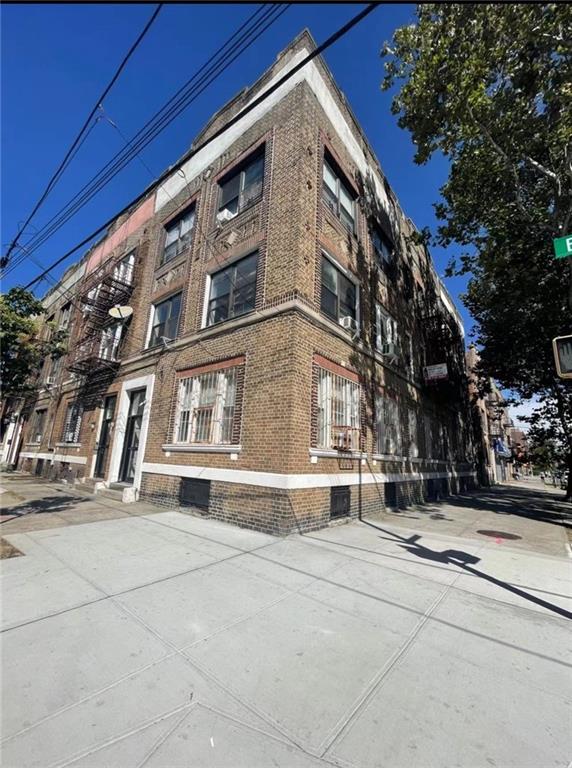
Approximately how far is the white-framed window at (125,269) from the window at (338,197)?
9.71 meters

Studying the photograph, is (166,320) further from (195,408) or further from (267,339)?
(267,339)

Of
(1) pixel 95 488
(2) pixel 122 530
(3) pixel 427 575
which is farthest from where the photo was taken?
(1) pixel 95 488

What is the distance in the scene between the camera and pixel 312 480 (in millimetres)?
7895

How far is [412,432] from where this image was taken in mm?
14781

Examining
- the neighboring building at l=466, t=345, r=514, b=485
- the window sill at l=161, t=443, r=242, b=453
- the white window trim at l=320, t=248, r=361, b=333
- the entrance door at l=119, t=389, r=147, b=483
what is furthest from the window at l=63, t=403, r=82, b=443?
the neighboring building at l=466, t=345, r=514, b=485

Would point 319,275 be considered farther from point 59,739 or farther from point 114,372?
point 114,372

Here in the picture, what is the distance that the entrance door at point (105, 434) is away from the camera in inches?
560

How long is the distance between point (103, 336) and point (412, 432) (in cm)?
1463

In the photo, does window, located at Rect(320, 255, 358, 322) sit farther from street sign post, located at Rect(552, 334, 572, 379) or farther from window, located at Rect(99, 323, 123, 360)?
window, located at Rect(99, 323, 123, 360)

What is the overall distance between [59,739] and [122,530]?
546 centimetres

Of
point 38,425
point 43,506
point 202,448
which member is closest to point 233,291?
point 202,448

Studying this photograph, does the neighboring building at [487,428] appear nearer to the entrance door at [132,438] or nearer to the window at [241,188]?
the window at [241,188]

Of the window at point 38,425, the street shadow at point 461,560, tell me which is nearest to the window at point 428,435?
the street shadow at point 461,560

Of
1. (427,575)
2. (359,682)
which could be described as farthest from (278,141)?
(359,682)
